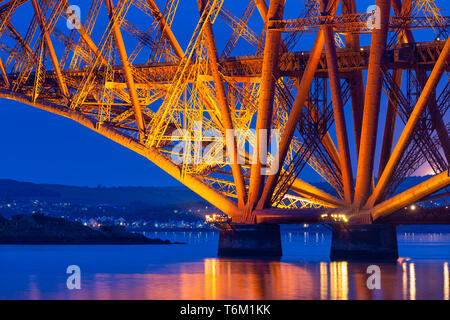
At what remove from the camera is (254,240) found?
65.6 meters

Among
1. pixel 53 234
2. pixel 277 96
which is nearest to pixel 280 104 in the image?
pixel 277 96

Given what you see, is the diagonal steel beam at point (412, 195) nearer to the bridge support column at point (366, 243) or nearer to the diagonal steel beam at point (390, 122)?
the bridge support column at point (366, 243)

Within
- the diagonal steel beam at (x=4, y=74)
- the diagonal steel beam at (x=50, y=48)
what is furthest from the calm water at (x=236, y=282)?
the diagonal steel beam at (x=4, y=74)

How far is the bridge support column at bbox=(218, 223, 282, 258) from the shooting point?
65312mm

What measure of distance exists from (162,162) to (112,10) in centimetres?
1133

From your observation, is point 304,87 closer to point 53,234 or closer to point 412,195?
point 412,195

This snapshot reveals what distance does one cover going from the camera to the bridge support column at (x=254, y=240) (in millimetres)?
65312

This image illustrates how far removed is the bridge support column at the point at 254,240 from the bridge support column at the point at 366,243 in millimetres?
→ 5968

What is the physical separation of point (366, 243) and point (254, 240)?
8.80 metres

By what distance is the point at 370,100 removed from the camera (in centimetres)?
5581

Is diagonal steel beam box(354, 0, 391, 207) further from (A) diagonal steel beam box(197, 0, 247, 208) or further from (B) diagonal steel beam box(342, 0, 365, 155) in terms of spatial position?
(A) diagonal steel beam box(197, 0, 247, 208)

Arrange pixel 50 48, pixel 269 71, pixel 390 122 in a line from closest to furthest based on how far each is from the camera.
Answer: pixel 269 71 < pixel 390 122 < pixel 50 48

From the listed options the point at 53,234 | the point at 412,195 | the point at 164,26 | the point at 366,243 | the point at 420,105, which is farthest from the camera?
the point at 53,234
